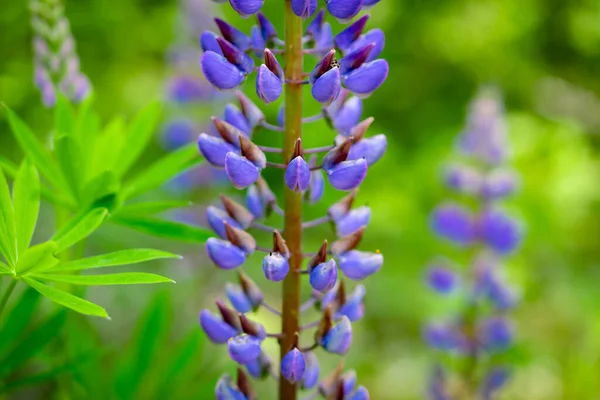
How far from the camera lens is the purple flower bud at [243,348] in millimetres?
1438

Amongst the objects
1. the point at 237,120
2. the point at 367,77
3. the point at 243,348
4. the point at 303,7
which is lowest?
the point at 243,348

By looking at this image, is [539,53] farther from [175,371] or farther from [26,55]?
[175,371]

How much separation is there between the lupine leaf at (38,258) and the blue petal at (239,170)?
0.36m

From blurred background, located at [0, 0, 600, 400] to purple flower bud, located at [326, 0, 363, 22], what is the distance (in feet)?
3.31

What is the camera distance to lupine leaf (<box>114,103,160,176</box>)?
193 cm

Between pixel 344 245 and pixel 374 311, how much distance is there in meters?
2.45

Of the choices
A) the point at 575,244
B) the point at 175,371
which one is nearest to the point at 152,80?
the point at 575,244

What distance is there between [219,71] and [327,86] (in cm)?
23

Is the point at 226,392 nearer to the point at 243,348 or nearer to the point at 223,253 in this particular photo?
the point at 243,348

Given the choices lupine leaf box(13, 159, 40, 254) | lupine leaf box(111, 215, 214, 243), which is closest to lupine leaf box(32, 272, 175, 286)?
lupine leaf box(13, 159, 40, 254)

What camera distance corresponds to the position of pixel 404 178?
4.39 m

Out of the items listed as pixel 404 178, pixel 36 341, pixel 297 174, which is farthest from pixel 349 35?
pixel 404 178

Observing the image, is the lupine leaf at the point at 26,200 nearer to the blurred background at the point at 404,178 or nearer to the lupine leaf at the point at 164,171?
the lupine leaf at the point at 164,171

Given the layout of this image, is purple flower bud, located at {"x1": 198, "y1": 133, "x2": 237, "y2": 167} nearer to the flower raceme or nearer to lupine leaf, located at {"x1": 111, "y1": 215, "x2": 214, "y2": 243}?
the flower raceme
